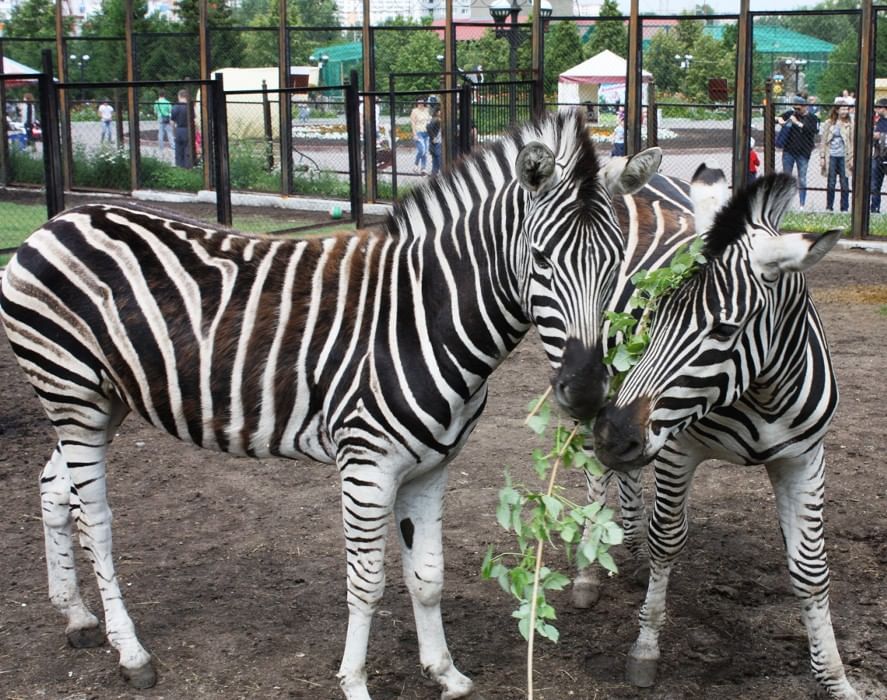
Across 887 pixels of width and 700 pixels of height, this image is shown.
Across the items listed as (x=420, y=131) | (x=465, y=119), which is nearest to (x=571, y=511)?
(x=465, y=119)

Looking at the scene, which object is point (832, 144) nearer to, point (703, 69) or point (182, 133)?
point (703, 69)

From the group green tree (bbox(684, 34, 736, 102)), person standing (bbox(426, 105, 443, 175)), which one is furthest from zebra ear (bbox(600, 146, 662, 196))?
green tree (bbox(684, 34, 736, 102))

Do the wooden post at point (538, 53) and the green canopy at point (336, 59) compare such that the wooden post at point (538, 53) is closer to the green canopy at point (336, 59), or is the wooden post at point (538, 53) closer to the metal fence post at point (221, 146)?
the metal fence post at point (221, 146)

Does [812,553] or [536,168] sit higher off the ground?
[536,168]

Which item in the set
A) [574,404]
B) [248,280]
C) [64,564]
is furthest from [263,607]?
[574,404]

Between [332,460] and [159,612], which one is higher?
[332,460]

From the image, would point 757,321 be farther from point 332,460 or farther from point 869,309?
point 869,309

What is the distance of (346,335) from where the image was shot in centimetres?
415

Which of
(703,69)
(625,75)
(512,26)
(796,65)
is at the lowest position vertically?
(625,75)

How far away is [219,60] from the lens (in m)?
22.3

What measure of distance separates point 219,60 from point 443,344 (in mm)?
19638

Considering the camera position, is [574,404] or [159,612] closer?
[574,404]

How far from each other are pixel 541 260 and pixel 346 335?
81 cm

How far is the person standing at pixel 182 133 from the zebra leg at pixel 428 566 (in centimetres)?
1643
